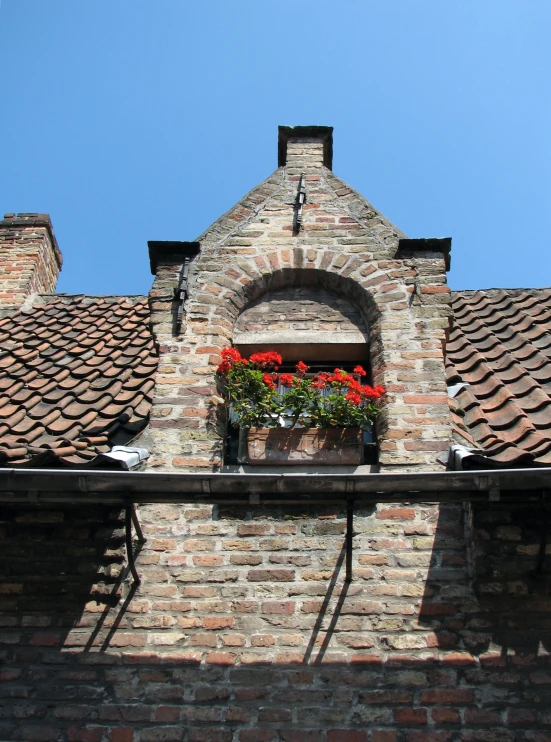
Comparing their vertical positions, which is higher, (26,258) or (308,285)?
(26,258)

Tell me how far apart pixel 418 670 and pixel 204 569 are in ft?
4.52

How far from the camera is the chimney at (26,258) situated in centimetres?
895

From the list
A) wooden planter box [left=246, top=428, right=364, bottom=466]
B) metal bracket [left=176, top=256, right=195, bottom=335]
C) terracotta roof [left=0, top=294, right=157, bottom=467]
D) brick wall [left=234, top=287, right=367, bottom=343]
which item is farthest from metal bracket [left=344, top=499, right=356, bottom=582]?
metal bracket [left=176, top=256, right=195, bottom=335]

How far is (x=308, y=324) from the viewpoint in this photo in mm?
6055

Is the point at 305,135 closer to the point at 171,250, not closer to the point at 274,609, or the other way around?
the point at 171,250

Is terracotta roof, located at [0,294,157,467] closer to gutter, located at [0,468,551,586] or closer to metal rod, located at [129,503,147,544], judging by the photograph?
gutter, located at [0,468,551,586]

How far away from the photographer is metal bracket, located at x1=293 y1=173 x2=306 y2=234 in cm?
642

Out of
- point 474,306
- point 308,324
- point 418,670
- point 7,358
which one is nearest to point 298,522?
point 418,670

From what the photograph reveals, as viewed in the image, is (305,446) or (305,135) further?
(305,135)

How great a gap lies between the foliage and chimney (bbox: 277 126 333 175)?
3.11 metres

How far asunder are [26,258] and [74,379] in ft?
12.1

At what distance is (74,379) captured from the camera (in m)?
6.30

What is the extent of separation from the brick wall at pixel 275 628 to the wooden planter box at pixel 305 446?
363 mm

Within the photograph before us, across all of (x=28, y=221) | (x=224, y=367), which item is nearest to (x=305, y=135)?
(x=224, y=367)
